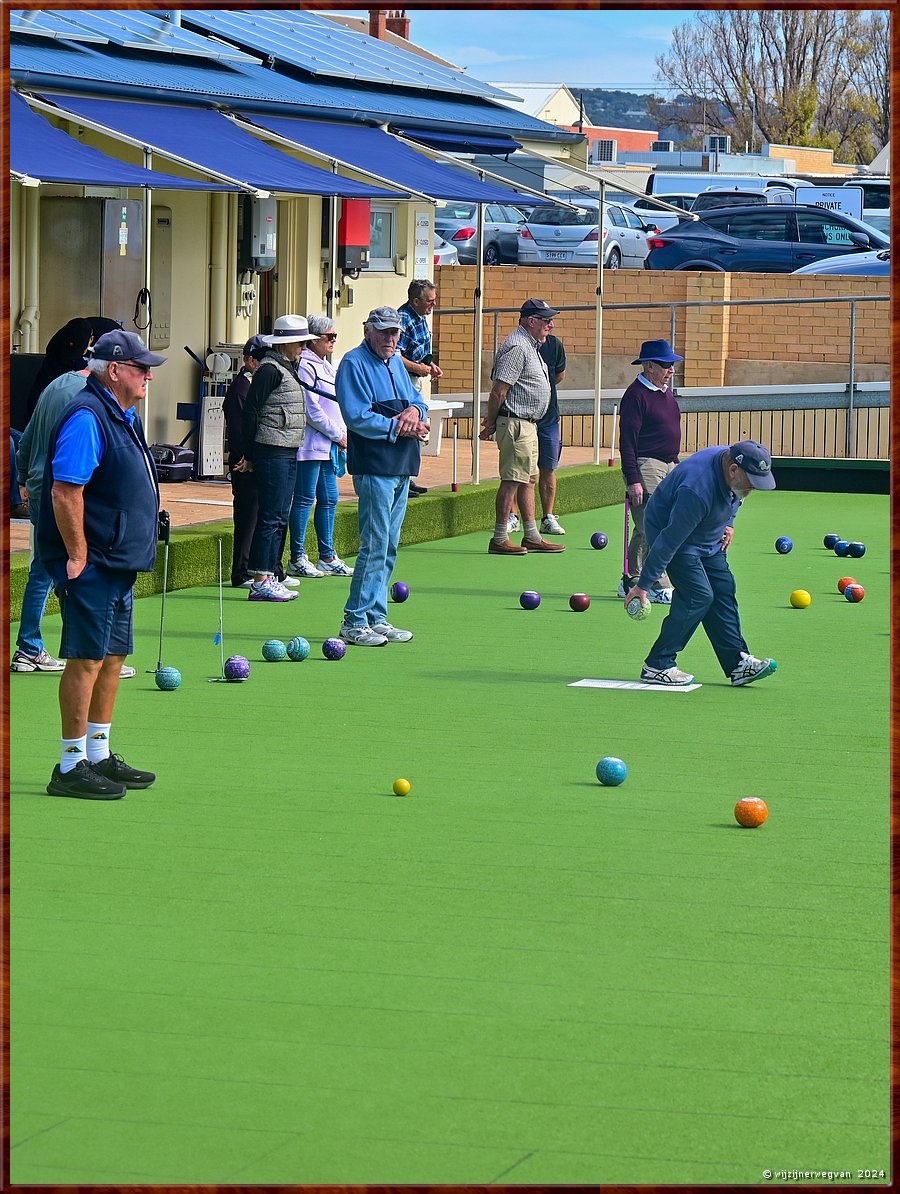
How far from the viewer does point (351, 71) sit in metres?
22.8

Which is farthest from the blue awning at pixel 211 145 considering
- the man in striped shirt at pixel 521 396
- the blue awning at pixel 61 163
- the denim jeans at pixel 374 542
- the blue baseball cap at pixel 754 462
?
the blue baseball cap at pixel 754 462

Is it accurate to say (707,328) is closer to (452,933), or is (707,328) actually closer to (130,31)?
(130,31)

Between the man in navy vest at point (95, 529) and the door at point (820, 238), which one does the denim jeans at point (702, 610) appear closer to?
the man in navy vest at point (95, 529)

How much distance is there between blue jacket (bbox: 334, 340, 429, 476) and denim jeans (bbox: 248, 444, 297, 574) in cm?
144

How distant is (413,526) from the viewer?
685 inches

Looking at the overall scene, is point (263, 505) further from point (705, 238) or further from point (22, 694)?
point (705, 238)

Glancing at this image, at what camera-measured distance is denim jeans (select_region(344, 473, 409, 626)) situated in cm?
1200

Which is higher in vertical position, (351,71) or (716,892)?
(351,71)

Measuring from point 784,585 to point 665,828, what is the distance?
313 inches

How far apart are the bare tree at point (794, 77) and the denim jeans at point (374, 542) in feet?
162

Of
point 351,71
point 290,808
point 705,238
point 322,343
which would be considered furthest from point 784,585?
point 705,238

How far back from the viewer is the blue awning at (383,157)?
62.5 ft

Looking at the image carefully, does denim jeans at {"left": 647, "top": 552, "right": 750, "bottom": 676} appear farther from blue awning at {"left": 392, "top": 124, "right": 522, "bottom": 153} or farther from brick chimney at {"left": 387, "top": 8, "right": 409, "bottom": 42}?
brick chimney at {"left": 387, "top": 8, "right": 409, "bottom": 42}

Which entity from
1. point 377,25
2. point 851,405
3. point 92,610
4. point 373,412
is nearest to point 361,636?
point 373,412
